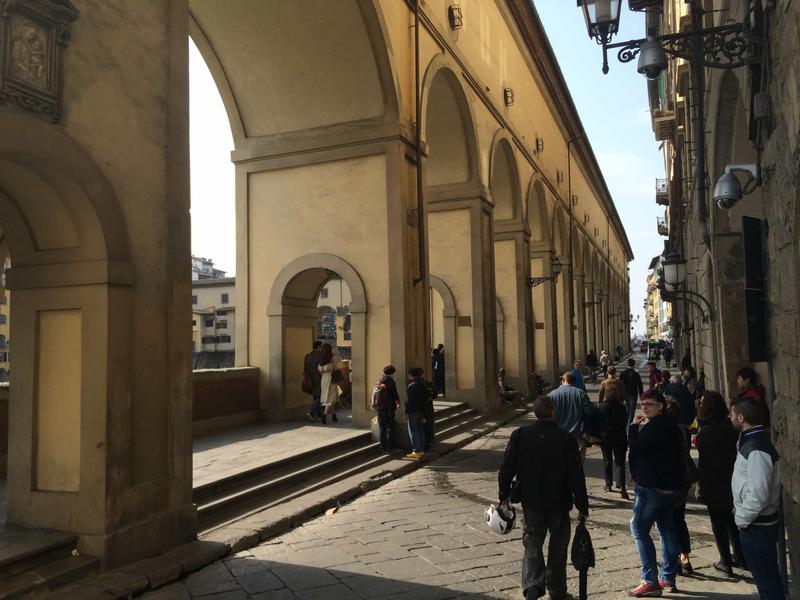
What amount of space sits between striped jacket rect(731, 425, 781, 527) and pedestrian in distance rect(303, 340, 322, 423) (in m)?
8.32

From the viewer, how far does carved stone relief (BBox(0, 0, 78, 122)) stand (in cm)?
436

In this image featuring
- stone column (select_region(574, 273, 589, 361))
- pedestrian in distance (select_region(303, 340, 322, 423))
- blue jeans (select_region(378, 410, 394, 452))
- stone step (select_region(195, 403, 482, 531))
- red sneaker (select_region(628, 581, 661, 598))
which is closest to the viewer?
red sneaker (select_region(628, 581, 661, 598))

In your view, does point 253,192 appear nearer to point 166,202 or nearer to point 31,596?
point 166,202

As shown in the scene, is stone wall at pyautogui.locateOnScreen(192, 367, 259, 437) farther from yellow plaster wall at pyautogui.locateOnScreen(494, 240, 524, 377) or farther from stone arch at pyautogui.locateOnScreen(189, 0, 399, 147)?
yellow plaster wall at pyautogui.locateOnScreen(494, 240, 524, 377)

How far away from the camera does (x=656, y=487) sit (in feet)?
14.9

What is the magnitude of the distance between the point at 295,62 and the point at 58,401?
720 cm

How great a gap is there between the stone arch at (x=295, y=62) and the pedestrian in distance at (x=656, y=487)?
7.61 m

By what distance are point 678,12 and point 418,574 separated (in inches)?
511

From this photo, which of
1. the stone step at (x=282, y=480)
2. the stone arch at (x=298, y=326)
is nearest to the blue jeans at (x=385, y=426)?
the stone step at (x=282, y=480)

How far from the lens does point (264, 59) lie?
10750 millimetres

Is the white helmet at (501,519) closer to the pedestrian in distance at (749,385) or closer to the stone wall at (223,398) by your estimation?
the pedestrian in distance at (749,385)

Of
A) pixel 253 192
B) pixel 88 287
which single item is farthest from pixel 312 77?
pixel 88 287

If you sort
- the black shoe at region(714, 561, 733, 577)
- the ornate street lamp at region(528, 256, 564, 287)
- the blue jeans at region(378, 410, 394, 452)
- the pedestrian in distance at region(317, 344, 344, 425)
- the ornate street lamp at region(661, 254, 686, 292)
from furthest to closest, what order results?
the ornate street lamp at region(528, 256, 564, 287)
the ornate street lamp at region(661, 254, 686, 292)
the pedestrian in distance at region(317, 344, 344, 425)
the blue jeans at region(378, 410, 394, 452)
the black shoe at region(714, 561, 733, 577)

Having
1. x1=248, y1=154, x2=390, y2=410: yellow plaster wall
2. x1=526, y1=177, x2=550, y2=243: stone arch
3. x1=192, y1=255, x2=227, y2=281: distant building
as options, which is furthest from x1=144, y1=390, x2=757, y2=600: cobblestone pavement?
x1=192, y1=255, x2=227, y2=281: distant building
